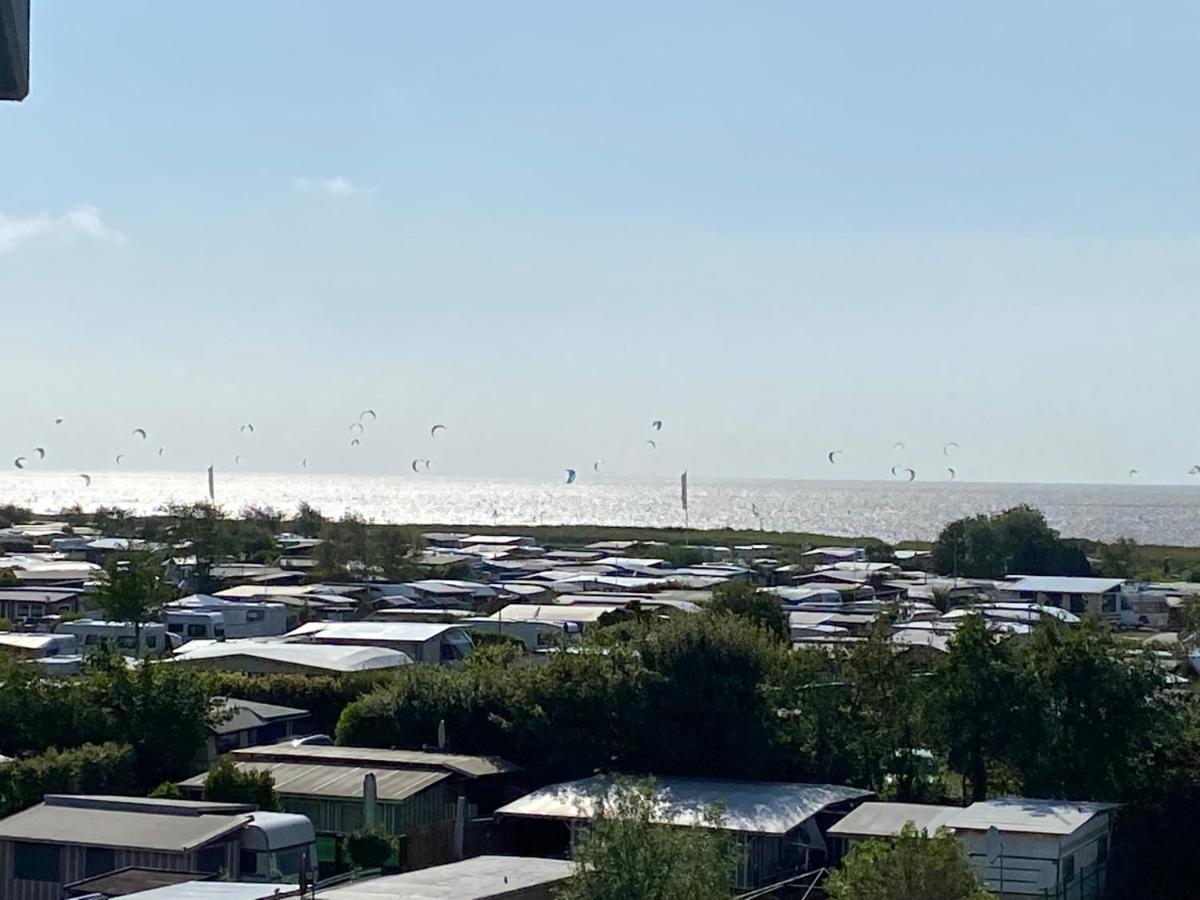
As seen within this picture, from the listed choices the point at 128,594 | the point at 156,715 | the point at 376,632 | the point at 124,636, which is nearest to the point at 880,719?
the point at 156,715

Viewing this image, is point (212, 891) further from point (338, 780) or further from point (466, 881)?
point (338, 780)

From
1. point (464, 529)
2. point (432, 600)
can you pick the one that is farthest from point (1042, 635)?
point (464, 529)

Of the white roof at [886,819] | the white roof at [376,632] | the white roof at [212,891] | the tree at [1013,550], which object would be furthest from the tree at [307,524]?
the white roof at [212,891]

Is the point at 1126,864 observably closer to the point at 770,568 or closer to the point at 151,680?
the point at 151,680

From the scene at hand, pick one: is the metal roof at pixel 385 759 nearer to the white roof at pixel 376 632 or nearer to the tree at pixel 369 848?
the tree at pixel 369 848

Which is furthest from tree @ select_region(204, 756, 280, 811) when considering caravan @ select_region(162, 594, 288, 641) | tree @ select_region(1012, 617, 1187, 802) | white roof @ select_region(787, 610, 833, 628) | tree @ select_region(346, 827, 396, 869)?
white roof @ select_region(787, 610, 833, 628)
